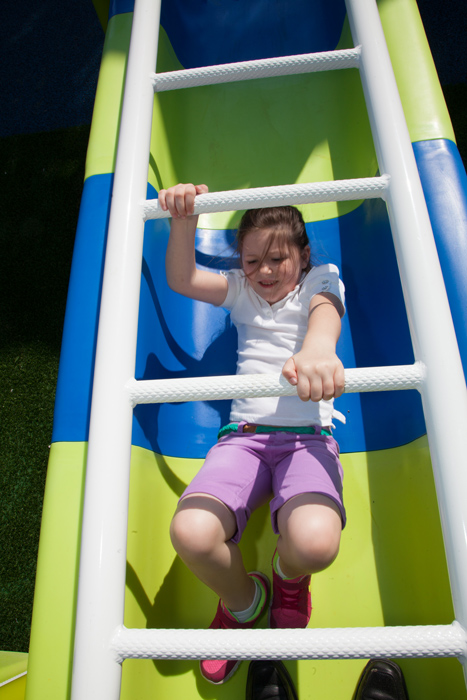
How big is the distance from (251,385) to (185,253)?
0.44 m

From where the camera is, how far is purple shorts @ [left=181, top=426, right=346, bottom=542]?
768 millimetres

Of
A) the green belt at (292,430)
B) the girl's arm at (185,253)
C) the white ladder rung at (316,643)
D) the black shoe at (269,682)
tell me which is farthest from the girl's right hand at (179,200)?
the black shoe at (269,682)

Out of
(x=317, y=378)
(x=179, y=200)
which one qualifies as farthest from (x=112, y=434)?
(x=179, y=200)

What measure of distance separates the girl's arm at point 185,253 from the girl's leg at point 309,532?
1.69ft

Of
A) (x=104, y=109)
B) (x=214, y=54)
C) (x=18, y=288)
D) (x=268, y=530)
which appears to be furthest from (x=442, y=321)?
(x=18, y=288)

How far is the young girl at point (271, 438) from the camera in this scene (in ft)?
2.33

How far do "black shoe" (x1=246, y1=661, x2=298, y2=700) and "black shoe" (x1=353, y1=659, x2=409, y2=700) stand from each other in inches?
5.2

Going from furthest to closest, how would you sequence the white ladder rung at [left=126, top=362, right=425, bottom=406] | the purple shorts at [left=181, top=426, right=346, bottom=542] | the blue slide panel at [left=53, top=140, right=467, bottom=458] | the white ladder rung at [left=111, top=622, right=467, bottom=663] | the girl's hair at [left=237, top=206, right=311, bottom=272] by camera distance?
1. the girl's hair at [left=237, top=206, right=311, bottom=272]
2. the blue slide panel at [left=53, top=140, right=467, bottom=458]
3. the purple shorts at [left=181, top=426, right=346, bottom=542]
4. the white ladder rung at [left=126, top=362, right=425, bottom=406]
5. the white ladder rung at [left=111, top=622, right=467, bottom=663]

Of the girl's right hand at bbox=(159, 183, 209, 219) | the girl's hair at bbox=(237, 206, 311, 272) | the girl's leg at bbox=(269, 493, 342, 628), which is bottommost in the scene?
the girl's leg at bbox=(269, 493, 342, 628)

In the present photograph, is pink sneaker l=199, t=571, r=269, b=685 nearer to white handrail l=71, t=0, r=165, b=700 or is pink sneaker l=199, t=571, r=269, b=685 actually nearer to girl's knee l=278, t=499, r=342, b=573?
girl's knee l=278, t=499, r=342, b=573

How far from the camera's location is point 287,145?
4.70 ft

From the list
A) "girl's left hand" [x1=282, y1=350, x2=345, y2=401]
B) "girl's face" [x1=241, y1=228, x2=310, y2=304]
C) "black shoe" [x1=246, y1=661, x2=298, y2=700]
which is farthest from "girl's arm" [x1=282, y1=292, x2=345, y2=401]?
"black shoe" [x1=246, y1=661, x2=298, y2=700]

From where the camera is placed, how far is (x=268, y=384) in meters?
0.63

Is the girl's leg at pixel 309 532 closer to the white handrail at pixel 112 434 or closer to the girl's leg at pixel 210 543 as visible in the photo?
the girl's leg at pixel 210 543
